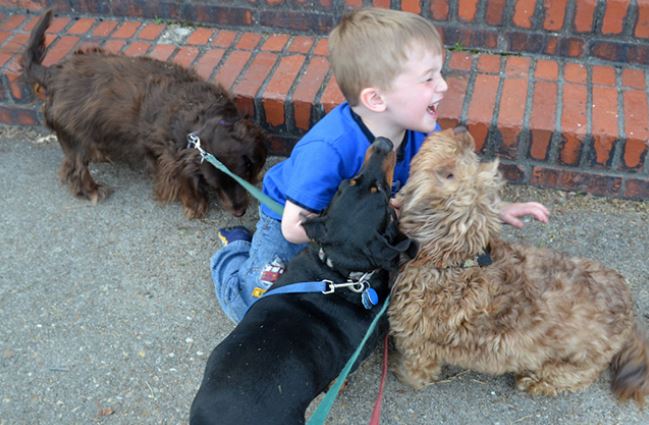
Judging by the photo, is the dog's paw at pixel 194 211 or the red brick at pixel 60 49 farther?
the red brick at pixel 60 49

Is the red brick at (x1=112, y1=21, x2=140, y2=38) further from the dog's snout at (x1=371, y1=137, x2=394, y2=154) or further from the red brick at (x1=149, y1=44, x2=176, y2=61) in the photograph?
the dog's snout at (x1=371, y1=137, x2=394, y2=154)

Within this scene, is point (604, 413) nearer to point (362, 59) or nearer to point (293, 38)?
point (362, 59)

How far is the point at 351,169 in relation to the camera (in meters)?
2.84

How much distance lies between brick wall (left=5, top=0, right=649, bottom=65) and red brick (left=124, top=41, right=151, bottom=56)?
34 cm

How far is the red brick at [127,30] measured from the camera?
4.14m

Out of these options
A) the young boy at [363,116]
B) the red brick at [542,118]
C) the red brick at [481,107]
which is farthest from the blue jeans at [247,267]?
the red brick at [542,118]

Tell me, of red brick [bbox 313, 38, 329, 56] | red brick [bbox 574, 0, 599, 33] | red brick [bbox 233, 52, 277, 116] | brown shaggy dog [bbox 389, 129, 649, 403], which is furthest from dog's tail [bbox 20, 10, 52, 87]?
red brick [bbox 574, 0, 599, 33]

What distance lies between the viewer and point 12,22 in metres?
4.33

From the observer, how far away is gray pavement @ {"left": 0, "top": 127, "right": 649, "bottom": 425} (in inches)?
112

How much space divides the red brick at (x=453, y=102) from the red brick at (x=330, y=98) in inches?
21.6

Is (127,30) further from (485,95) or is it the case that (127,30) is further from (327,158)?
(485,95)

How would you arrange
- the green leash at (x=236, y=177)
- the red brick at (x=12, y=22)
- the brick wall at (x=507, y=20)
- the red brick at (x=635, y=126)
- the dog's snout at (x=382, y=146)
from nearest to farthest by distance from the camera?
the dog's snout at (x=382, y=146) → the green leash at (x=236, y=177) → the red brick at (x=635, y=126) → the brick wall at (x=507, y=20) → the red brick at (x=12, y=22)

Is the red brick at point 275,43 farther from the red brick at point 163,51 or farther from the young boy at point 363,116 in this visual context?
the young boy at point 363,116

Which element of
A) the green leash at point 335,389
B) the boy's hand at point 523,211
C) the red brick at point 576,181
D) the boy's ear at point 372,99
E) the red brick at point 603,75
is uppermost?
the boy's ear at point 372,99
